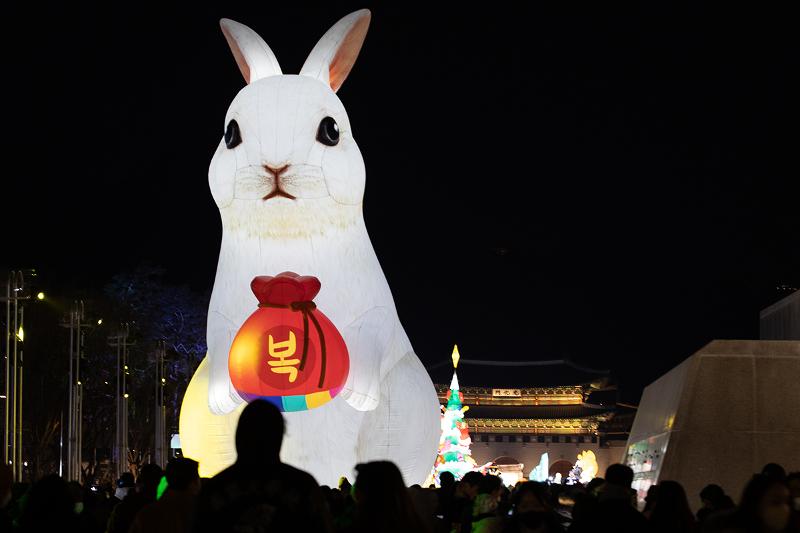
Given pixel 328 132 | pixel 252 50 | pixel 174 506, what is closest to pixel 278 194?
pixel 328 132

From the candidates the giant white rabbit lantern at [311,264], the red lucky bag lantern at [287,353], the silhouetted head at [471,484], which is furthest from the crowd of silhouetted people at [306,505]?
the giant white rabbit lantern at [311,264]

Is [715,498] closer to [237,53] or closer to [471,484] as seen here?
[471,484]

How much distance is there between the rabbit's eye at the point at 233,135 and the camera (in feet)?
43.5

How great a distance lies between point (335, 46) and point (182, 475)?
347 inches

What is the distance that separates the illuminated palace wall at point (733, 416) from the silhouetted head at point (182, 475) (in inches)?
272

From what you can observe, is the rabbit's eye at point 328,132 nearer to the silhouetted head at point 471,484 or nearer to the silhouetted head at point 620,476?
the silhouetted head at point 471,484

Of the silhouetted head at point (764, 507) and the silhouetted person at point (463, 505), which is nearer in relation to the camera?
the silhouetted head at point (764, 507)

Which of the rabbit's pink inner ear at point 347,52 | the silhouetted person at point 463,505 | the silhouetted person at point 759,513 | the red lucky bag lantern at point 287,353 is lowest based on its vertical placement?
the silhouetted person at point 463,505

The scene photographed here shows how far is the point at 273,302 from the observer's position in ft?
41.8

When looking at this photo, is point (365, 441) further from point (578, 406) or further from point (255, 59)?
point (578, 406)

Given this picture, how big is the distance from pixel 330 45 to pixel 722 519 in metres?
10.1

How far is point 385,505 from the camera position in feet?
Answer: 15.3

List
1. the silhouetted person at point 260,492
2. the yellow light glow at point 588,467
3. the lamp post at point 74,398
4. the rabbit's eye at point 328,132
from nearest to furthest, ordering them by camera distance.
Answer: the silhouetted person at point 260,492 → the rabbit's eye at point 328,132 → the lamp post at point 74,398 → the yellow light glow at point 588,467

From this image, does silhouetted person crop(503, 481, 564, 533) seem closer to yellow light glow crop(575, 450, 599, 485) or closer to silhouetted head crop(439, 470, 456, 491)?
silhouetted head crop(439, 470, 456, 491)
